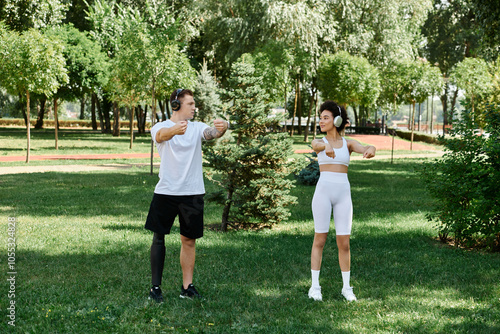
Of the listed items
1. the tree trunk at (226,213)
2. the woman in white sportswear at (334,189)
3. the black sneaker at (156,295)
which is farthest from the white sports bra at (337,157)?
the tree trunk at (226,213)

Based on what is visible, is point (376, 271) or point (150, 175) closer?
point (376, 271)

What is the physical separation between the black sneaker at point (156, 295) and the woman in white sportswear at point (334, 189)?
1483 mm

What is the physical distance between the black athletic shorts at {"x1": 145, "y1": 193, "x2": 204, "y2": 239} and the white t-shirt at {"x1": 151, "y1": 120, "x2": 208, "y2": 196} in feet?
0.24

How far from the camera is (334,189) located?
192 inches

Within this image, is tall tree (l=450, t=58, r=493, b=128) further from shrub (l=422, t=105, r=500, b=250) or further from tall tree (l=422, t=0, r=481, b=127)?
shrub (l=422, t=105, r=500, b=250)

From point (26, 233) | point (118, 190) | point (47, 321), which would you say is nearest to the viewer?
point (47, 321)

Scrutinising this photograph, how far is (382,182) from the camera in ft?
49.4

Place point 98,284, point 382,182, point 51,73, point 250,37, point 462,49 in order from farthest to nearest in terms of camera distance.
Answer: point 462,49, point 250,37, point 51,73, point 382,182, point 98,284

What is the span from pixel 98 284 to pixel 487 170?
197 inches

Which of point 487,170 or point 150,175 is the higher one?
point 487,170

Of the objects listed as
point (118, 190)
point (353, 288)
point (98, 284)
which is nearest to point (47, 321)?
point (98, 284)

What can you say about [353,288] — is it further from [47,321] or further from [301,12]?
[301,12]

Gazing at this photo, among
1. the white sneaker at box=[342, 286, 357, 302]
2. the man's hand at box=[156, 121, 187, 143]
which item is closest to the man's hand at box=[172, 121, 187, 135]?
the man's hand at box=[156, 121, 187, 143]

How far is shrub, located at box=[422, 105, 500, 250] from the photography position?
6.64 metres
